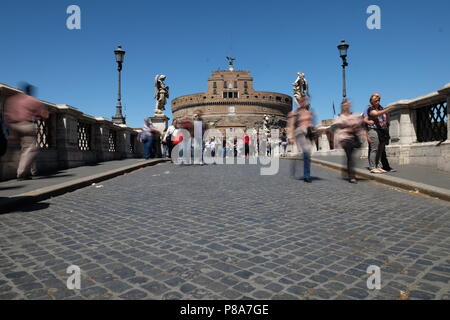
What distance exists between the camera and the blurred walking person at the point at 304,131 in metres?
6.68

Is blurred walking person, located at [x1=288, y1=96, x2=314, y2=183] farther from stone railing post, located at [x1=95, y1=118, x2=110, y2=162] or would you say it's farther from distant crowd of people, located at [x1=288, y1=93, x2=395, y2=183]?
stone railing post, located at [x1=95, y1=118, x2=110, y2=162]

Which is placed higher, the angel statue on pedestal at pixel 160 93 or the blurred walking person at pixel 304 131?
the angel statue on pedestal at pixel 160 93

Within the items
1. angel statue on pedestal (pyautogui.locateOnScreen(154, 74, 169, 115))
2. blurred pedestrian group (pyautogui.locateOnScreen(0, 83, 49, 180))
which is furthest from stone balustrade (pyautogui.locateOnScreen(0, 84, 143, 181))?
angel statue on pedestal (pyautogui.locateOnScreen(154, 74, 169, 115))

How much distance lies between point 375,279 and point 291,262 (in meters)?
0.58

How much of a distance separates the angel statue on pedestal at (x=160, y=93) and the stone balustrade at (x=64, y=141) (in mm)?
4729

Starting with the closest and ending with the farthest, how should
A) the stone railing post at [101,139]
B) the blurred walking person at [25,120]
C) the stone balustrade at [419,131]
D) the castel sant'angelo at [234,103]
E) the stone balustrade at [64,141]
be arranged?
the blurred walking person at [25,120]
the stone balustrade at [64,141]
the stone balustrade at [419,131]
the stone railing post at [101,139]
the castel sant'angelo at [234,103]

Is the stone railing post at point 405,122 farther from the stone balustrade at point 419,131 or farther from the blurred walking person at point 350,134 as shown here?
the blurred walking person at point 350,134

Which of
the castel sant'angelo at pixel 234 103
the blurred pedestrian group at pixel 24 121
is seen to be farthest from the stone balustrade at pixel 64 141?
the castel sant'angelo at pixel 234 103

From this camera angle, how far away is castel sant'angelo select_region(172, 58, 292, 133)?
72.7m

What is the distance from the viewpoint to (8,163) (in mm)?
6984
